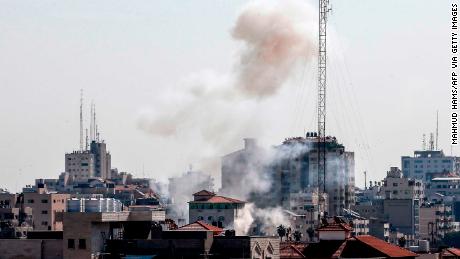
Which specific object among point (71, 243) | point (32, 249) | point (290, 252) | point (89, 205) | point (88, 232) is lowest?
point (290, 252)

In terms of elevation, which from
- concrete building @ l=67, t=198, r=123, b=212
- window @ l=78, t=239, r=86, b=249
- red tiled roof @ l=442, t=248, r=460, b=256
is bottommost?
red tiled roof @ l=442, t=248, r=460, b=256

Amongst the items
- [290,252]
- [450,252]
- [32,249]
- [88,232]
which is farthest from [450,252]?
[32,249]

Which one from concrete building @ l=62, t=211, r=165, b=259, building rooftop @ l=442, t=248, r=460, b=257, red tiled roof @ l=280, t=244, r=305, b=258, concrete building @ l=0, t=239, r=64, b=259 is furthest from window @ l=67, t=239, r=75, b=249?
building rooftop @ l=442, t=248, r=460, b=257

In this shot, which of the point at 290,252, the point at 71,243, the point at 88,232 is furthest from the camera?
the point at 290,252

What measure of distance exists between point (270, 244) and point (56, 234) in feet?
68.6

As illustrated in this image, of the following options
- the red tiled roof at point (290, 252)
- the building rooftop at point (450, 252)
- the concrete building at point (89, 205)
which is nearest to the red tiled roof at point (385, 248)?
the red tiled roof at point (290, 252)

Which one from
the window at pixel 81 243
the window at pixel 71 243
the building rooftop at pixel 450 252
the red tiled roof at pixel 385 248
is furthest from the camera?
the building rooftop at pixel 450 252

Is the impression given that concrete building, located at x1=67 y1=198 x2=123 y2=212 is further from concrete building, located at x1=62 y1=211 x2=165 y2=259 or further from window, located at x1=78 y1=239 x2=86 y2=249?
window, located at x1=78 y1=239 x2=86 y2=249

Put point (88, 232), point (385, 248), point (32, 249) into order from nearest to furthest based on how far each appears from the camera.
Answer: point (88, 232)
point (32, 249)
point (385, 248)

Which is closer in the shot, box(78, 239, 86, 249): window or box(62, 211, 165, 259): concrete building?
box(78, 239, 86, 249): window

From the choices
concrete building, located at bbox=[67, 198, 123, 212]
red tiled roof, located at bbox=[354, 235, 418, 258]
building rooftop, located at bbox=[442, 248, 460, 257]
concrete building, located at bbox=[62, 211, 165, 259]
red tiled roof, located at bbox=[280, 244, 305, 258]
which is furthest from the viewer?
building rooftop, located at bbox=[442, 248, 460, 257]

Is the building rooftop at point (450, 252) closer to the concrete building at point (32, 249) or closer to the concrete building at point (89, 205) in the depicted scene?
the concrete building at point (89, 205)

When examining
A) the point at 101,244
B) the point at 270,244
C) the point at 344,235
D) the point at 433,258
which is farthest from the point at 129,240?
the point at 433,258

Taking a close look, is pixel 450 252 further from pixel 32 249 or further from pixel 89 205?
pixel 32 249
